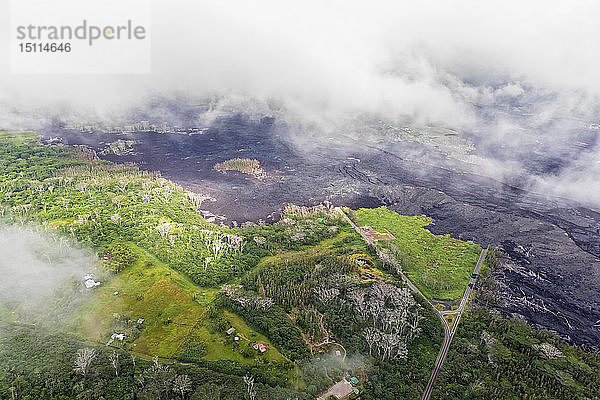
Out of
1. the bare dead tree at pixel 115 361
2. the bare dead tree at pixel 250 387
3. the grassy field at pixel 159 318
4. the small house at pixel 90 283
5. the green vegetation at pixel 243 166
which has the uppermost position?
the bare dead tree at pixel 250 387

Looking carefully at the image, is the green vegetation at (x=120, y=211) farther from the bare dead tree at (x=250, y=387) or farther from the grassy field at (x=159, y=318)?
the bare dead tree at (x=250, y=387)

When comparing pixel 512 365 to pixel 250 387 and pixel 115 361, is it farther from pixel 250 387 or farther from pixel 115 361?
pixel 115 361

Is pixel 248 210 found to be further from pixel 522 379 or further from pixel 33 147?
pixel 33 147

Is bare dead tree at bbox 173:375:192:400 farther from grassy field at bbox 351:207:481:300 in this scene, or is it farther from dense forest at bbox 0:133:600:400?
grassy field at bbox 351:207:481:300

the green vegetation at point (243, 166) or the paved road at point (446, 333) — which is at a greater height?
the paved road at point (446, 333)

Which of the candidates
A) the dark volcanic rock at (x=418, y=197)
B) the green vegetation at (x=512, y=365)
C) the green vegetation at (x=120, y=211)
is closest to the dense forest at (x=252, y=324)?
the green vegetation at (x=512, y=365)

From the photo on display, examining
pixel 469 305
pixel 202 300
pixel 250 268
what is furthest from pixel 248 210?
pixel 469 305

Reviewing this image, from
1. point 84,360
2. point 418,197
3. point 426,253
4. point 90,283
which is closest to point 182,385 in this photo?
point 84,360
